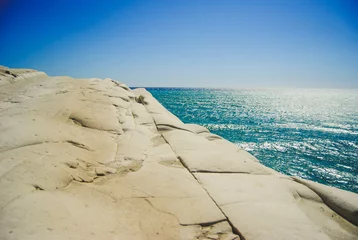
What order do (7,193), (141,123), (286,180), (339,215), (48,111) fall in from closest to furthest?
1. (7,193)
2. (339,215)
3. (286,180)
4. (48,111)
5. (141,123)

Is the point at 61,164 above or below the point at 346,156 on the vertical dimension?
above

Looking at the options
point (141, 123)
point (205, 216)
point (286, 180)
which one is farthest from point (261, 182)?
point (141, 123)

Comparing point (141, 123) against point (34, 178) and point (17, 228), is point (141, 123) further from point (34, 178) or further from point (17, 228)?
point (17, 228)

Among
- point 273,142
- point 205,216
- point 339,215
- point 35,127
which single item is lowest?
point 273,142

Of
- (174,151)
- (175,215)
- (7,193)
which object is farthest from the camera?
(174,151)

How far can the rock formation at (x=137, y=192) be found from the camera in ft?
8.34

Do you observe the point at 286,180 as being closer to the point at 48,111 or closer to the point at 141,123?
the point at 141,123

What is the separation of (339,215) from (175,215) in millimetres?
3246

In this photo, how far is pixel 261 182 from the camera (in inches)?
166

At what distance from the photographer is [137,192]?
11.4 feet

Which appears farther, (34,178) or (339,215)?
(339,215)

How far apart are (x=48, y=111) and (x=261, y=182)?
6366 millimetres

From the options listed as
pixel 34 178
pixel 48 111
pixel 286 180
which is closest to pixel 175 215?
pixel 34 178

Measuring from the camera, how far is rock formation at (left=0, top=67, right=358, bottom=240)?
8.34 ft
